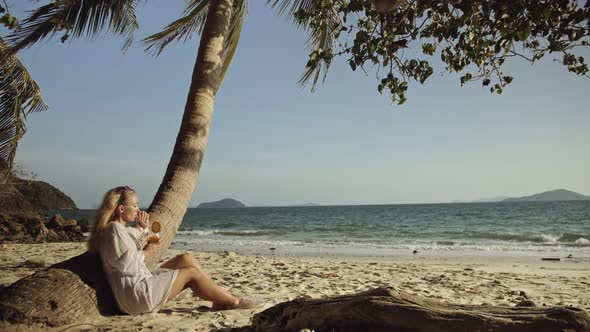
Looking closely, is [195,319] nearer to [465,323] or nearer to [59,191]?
[465,323]

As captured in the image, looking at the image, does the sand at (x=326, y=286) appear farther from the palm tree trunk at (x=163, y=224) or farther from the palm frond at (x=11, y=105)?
the palm frond at (x=11, y=105)

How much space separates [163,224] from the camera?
164 inches

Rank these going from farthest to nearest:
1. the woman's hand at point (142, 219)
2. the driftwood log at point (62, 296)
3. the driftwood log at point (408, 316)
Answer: the woman's hand at point (142, 219) < the driftwood log at point (62, 296) < the driftwood log at point (408, 316)

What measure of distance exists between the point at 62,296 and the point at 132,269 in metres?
0.55

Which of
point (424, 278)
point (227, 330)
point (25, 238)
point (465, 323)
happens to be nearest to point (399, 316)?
point (465, 323)

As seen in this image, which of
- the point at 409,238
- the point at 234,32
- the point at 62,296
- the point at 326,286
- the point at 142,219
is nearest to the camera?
the point at 62,296

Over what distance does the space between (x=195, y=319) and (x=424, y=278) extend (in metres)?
4.36

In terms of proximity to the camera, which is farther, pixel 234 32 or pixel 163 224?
pixel 234 32

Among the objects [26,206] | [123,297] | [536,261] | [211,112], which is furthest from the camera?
[26,206]

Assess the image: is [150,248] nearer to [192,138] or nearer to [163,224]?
[163,224]

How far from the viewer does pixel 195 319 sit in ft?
12.4

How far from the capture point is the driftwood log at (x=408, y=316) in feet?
8.34

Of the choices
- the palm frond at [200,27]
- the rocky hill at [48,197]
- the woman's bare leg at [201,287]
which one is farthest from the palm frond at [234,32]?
the rocky hill at [48,197]

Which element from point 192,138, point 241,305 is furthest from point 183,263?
point 192,138
